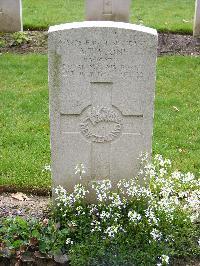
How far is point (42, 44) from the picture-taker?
10.0 meters

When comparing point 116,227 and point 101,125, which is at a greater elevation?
point 101,125

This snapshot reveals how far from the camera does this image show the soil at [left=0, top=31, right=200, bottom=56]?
385 inches

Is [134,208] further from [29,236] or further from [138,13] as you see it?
[138,13]

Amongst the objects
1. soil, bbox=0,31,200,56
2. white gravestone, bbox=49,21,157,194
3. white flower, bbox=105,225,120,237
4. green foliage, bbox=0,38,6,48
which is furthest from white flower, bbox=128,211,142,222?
green foliage, bbox=0,38,6,48

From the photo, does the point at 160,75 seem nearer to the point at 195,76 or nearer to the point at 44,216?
the point at 195,76

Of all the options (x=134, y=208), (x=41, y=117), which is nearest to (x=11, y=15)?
(x=41, y=117)

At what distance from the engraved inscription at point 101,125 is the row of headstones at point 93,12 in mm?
6281

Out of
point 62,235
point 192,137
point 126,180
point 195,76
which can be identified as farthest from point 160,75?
point 62,235

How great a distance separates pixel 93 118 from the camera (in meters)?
4.52

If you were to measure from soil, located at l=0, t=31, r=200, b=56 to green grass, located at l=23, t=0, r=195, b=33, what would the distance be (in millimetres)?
635

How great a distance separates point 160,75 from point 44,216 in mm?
4369

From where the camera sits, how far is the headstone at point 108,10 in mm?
10453

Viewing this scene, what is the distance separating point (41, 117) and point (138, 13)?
6.44 meters

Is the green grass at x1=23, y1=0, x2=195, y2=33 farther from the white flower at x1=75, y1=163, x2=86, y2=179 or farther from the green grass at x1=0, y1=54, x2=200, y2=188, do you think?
the white flower at x1=75, y1=163, x2=86, y2=179
